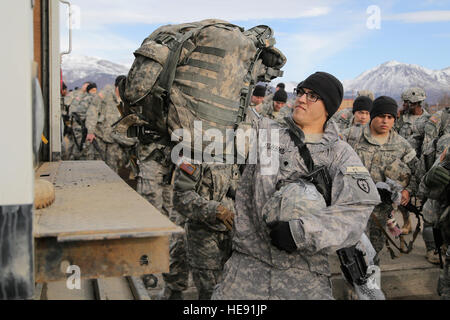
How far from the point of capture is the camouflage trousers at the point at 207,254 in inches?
149

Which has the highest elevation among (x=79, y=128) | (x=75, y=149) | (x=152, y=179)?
(x=152, y=179)

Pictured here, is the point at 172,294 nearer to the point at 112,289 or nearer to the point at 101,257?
the point at 112,289

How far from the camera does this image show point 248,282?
2568 millimetres

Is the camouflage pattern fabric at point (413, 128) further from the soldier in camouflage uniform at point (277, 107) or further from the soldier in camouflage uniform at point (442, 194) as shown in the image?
the soldier in camouflage uniform at point (442, 194)

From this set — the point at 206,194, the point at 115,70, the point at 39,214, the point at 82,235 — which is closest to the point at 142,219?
the point at 82,235

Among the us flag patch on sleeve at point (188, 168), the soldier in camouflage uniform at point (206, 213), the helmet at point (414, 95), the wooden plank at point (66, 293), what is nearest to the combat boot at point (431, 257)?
the helmet at point (414, 95)

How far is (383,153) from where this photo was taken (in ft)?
17.3

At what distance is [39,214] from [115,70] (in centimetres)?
2804

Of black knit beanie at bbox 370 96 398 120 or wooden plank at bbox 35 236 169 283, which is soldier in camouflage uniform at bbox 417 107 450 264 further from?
wooden plank at bbox 35 236 169 283

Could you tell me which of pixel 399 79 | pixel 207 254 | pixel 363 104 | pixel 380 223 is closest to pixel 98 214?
pixel 207 254

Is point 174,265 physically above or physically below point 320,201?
below

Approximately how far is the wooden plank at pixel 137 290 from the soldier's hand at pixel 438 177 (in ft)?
8.38

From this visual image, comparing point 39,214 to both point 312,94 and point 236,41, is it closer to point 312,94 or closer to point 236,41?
point 236,41

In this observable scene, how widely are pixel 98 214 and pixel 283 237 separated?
0.99 meters
